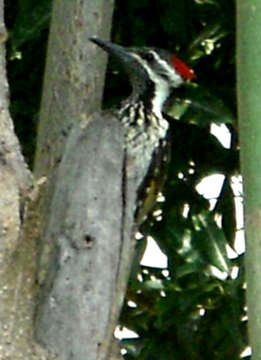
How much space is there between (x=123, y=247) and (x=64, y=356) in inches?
10.5

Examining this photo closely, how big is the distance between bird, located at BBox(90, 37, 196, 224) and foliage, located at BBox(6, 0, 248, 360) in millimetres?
182

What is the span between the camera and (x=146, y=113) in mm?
3934

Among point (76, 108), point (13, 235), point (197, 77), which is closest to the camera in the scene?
point (13, 235)

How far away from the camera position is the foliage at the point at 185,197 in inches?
171

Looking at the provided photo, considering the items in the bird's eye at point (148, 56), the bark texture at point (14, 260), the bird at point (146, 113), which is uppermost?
the bird's eye at point (148, 56)

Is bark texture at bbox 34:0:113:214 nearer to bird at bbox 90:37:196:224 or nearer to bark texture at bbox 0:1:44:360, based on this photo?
bird at bbox 90:37:196:224

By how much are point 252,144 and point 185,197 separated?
1340 millimetres

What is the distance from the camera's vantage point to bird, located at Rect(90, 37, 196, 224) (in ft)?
11.6

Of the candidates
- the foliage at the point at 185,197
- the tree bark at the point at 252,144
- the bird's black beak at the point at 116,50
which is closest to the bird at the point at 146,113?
the bird's black beak at the point at 116,50

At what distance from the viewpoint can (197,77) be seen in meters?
4.43

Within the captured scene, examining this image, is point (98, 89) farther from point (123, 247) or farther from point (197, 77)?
point (197, 77)

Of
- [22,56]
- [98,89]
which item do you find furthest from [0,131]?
[22,56]

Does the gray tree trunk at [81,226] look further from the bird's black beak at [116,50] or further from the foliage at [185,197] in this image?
the foliage at [185,197]

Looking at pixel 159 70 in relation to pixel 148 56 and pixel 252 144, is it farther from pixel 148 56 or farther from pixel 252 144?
pixel 252 144
